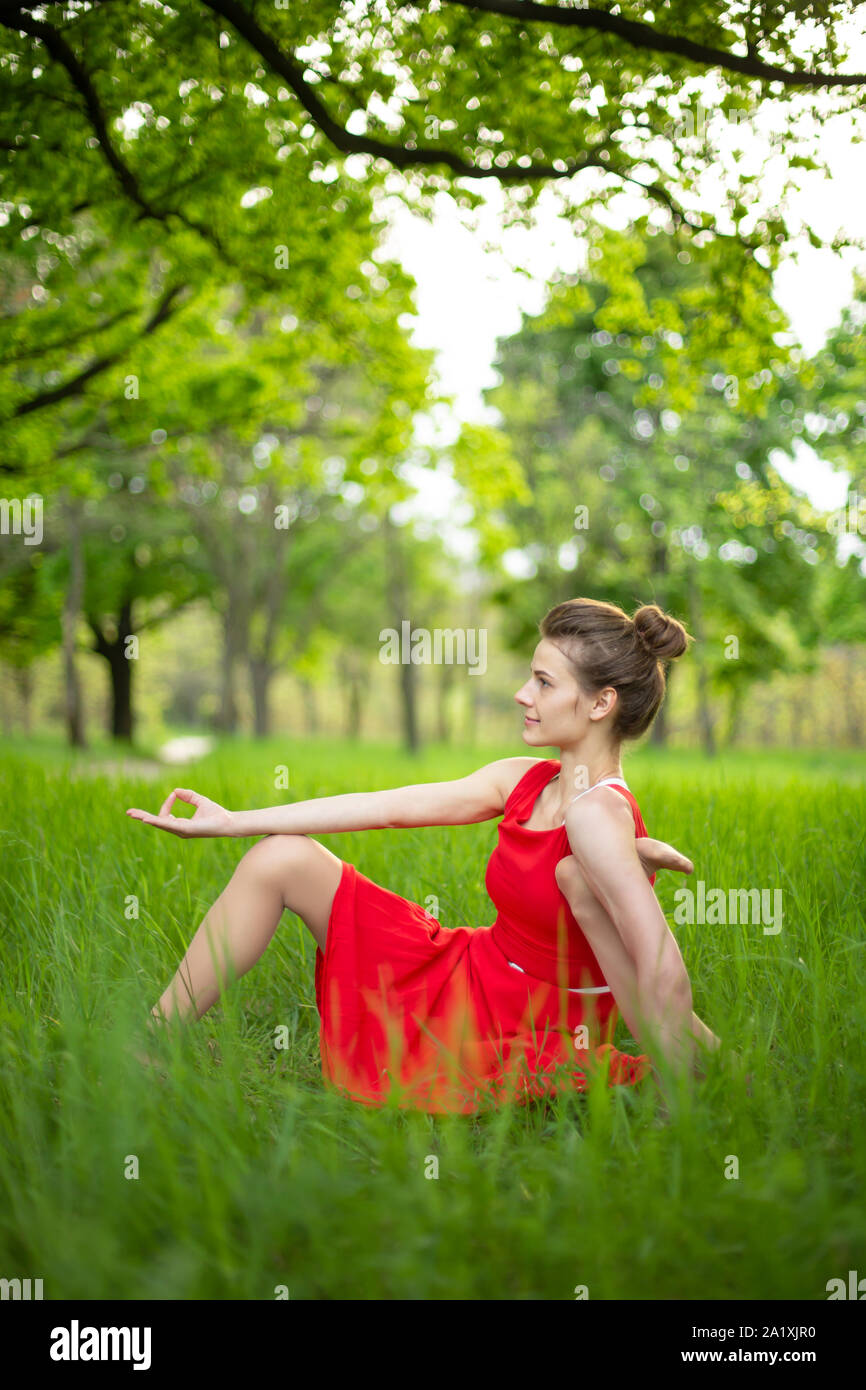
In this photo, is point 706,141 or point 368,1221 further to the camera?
point 706,141

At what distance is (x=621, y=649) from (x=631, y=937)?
2.71 ft

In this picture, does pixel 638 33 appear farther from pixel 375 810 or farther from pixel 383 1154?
pixel 383 1154

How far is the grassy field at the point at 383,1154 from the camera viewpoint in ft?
5.46

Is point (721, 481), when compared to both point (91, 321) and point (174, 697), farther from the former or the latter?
point (174, 697)

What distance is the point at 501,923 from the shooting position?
2.68m

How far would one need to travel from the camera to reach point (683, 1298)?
5.51 ft

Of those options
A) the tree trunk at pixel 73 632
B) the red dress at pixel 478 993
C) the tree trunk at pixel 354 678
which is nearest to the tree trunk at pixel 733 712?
the tree trunk at pixel 354 678

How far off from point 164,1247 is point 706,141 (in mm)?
4874

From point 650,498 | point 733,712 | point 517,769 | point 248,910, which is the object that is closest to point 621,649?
point 517,769

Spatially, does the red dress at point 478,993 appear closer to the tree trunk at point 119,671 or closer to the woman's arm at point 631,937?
the woman's arm at point 631,937

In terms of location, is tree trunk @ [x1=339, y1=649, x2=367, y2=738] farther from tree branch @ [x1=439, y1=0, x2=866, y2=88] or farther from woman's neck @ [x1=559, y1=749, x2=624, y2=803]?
woman's neck @ [x1=559, y1=749, x2=624, y2=803]

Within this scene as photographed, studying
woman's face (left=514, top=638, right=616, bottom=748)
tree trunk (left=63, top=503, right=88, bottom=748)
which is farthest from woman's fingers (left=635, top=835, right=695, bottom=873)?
tree trunk (left=63, top=503, right=88, bottom=748)

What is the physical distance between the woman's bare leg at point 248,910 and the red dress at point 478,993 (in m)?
0.12
